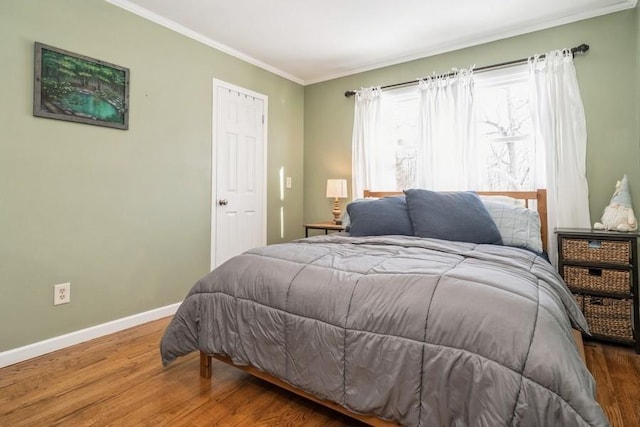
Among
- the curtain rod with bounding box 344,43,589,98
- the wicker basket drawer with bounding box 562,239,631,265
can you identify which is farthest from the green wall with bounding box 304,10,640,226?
the wicker basket drawer with bounding box 562,239,631,265

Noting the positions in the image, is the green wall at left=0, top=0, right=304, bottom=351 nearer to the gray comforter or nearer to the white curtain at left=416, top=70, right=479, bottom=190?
the gray comforter

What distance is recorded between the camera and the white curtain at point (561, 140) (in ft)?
8.90

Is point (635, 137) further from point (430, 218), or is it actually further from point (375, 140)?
point (375, 140)

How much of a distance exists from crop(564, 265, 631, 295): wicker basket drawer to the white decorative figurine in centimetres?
34

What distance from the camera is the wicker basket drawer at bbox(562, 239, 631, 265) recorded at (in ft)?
7.48

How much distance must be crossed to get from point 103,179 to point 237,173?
1.26m

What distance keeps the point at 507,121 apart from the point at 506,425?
284cm

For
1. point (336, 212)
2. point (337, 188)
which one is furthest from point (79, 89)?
point (336, 212)

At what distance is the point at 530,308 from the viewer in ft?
3.75

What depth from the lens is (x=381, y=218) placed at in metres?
2.61

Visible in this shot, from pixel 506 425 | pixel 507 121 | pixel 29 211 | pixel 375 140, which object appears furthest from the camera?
pixel 375 140

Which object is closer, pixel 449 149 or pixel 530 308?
pixel 530 308

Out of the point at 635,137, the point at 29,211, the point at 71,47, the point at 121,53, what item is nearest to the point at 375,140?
the point at 635,137

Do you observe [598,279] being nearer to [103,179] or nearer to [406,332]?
[406,332]
